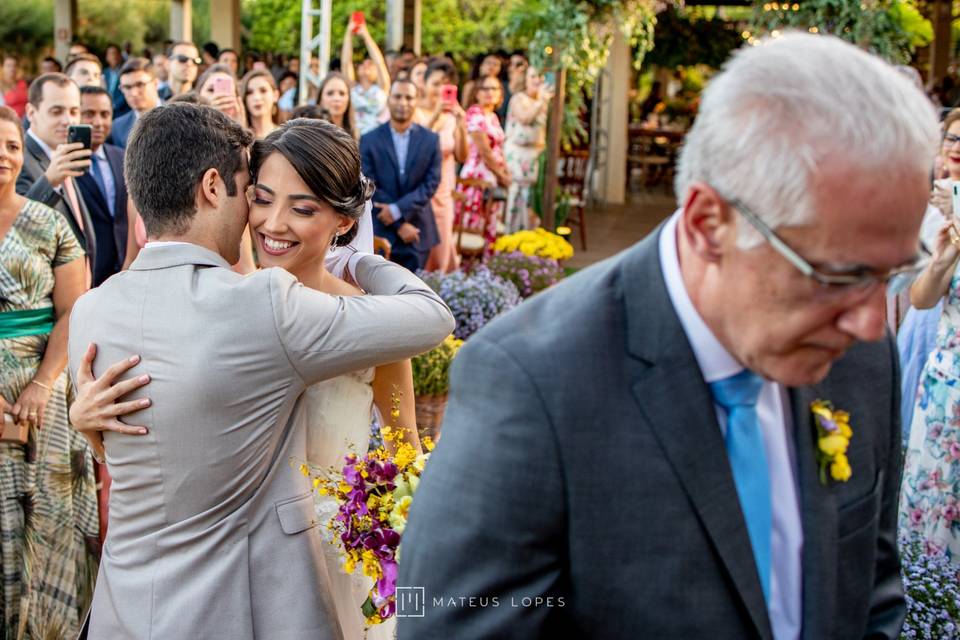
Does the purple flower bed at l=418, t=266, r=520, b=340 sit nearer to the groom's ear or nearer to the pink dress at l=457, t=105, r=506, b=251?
the groom's ear

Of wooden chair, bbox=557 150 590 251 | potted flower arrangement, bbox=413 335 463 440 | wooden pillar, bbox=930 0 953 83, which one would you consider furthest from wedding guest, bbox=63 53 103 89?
wooden pillar, bbox=930 0 953 83

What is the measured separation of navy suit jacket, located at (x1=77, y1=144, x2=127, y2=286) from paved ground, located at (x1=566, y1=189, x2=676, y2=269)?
725 cm

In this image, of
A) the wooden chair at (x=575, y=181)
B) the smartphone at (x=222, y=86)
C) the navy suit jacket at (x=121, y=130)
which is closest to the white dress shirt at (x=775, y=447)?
the smartphone at (x=222, y=86)

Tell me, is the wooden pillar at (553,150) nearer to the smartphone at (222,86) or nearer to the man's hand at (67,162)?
the smartphone at (222,86)

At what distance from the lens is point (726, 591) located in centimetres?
146

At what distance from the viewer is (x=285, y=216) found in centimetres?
271

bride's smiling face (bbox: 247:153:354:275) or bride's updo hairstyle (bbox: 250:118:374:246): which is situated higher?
bride's updo hairstyle (bbox: 250:118:374:246)

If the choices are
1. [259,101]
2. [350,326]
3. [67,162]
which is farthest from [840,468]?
[259,101]

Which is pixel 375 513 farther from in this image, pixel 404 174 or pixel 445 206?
pixel 445 206

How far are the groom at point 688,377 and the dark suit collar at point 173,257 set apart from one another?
110 cm

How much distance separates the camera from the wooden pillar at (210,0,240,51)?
21755mm

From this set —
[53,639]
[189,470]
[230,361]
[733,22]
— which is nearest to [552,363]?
[230,361]

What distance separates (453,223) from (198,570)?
7.90m

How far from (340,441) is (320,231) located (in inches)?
21.2
